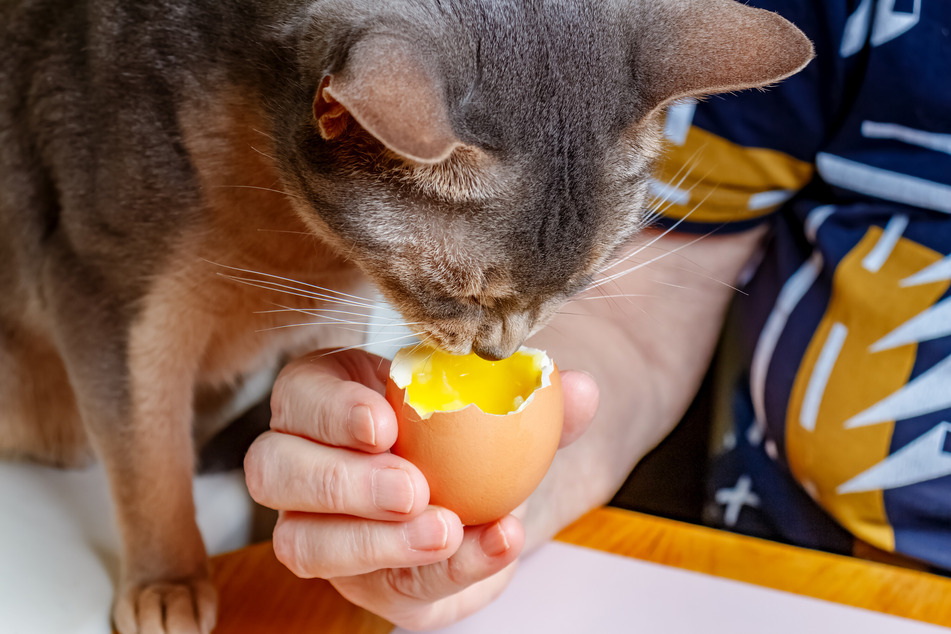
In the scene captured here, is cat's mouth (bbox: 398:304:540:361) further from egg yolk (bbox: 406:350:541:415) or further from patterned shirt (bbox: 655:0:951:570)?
patterned shirt (bbox: 655:0:951:570)

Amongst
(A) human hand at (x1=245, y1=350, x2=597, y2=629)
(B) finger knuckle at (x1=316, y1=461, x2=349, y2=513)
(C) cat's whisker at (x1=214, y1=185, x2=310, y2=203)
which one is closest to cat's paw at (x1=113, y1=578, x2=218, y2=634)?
(A) human hand at (x1=245, y1=350, x2=597, y2=629)

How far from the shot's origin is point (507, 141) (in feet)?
1.78

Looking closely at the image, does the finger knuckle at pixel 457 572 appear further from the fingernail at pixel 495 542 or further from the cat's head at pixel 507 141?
the cat's head at pixel 507 141

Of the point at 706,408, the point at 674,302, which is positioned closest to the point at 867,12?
the point at 674,302

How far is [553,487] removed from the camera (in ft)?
2.96

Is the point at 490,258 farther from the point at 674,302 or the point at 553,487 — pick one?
the point at 674,302

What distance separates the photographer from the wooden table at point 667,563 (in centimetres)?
76

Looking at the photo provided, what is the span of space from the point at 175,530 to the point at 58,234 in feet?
1.14

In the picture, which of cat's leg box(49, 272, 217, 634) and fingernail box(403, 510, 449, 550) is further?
cat's leg box(49, 272, 217, 634)

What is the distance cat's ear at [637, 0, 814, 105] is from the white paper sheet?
48cm

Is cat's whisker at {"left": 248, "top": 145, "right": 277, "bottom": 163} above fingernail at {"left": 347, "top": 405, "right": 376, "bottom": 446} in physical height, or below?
above

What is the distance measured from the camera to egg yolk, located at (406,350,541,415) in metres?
0.66

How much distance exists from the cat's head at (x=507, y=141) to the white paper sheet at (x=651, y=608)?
0.30m

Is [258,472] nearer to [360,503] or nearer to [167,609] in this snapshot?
[360,503]
